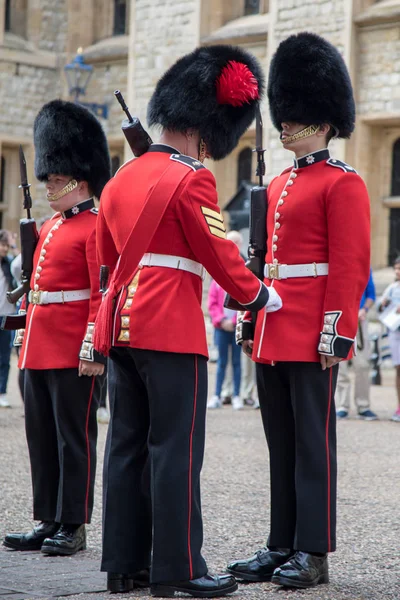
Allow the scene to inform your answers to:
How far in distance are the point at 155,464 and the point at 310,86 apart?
144cm

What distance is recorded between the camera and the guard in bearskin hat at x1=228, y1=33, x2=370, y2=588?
4004 mm

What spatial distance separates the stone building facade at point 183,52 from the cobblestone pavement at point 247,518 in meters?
6.93

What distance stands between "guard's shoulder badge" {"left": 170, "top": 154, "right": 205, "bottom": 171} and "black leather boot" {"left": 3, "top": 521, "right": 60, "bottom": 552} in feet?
5.35

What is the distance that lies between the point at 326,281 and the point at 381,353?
960 centimetres

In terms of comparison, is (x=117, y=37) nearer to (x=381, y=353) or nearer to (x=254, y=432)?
(x=381, y=353)

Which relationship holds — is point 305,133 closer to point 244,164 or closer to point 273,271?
point 273,271

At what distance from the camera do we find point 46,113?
517 centimetres

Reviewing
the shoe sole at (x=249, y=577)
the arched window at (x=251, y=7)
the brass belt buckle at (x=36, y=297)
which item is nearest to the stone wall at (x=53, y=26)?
the arched window at (x=251, y=7)

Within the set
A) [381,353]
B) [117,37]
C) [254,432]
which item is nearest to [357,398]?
[254,432]

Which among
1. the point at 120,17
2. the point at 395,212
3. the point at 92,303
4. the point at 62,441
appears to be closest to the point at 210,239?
the point at 92,303

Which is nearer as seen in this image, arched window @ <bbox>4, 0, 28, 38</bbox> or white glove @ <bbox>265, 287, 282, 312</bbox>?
white glove @ <bbox>265, 287, 282, 312</bbox>

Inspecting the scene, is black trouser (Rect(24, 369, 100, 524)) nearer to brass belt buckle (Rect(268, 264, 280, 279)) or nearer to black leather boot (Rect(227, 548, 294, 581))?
black leather boot (Rect(227, 548, 294, 581))

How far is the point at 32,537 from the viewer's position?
15.1 ft

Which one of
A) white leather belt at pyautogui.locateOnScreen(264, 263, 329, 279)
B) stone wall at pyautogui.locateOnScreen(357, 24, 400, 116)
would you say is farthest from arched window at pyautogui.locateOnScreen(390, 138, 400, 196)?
white leather belt at pyautogui.locateOnScreen(264, 263, 329, 279)
